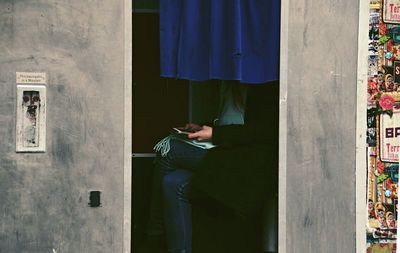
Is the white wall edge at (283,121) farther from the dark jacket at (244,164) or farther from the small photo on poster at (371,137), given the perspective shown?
the small photo on poster at (371,137)

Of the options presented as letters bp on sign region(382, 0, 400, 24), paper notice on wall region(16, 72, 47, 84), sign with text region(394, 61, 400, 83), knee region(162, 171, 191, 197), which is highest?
letters bp on sign region(382, 0, 400, 24)

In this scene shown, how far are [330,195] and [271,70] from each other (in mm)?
1139

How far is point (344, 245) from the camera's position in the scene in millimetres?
5590

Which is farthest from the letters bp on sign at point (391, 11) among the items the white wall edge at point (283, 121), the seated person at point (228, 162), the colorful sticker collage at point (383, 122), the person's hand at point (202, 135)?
the person's hand at point (202, 135)

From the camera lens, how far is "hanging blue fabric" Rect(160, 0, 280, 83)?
18.0 ft

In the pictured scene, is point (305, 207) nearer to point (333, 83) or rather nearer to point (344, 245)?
point (344, 245)

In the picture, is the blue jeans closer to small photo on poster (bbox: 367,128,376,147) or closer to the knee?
the knee

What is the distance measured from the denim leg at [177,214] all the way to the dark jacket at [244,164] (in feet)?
0.40

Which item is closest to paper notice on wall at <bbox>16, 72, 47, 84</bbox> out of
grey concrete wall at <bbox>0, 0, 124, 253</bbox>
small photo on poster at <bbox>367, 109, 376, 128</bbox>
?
grey concrete wall at <bbox>0, 0, 124, 253</bbox>

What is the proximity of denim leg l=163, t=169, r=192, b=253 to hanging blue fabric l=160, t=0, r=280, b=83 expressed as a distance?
2.89 feet

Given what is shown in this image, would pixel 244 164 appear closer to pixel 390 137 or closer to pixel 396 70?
pixel 390 137

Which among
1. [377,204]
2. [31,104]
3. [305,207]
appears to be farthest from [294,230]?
[31,104]

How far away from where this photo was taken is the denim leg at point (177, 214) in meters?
5.36

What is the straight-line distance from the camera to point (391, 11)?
574cm
